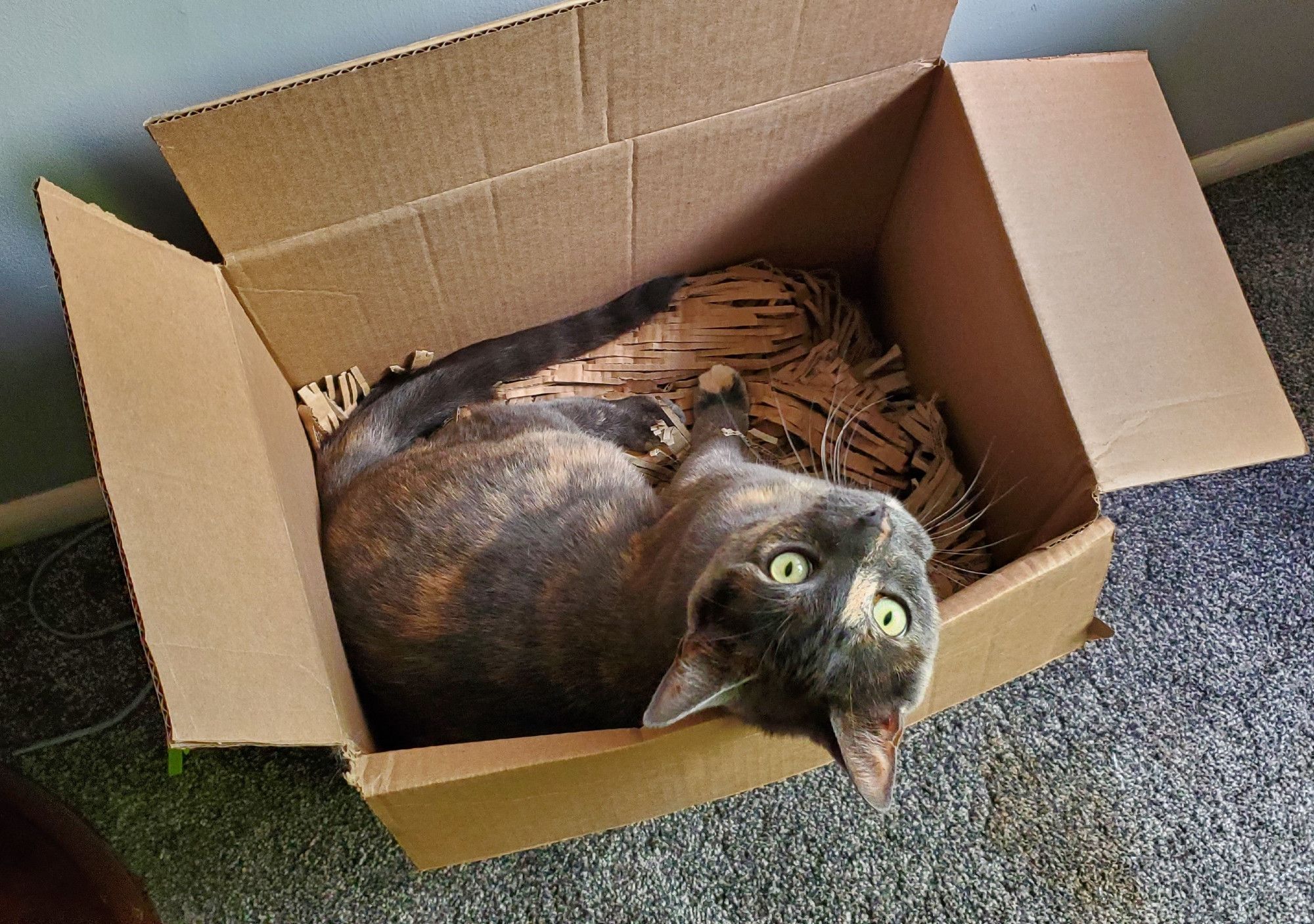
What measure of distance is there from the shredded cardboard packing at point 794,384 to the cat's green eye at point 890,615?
44 cm

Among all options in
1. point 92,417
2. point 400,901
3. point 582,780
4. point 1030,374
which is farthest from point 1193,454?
point 400,901

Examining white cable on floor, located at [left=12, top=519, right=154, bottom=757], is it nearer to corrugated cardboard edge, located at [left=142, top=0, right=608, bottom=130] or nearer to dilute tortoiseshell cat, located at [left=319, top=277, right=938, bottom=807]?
dilute tortoiseshell cat, located at [left=319, top=277, right=938, bottom=807]

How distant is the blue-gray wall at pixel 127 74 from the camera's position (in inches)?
35.1

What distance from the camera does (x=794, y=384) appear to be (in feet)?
4.71

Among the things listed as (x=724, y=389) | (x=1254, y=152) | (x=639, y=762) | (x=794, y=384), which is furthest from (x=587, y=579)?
(x=1254, y=152)

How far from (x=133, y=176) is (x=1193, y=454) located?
4.03 ft

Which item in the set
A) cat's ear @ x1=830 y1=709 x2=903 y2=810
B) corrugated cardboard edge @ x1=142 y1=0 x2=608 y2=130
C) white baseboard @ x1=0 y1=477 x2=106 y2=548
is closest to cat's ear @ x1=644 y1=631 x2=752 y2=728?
cat's ear @ x1=830 y1=709 x2=903 y2=810

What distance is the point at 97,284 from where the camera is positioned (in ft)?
2.72

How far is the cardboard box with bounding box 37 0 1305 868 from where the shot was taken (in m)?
0.80

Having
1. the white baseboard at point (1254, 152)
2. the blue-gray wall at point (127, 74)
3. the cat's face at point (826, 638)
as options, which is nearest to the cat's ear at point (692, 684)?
the cat's face at point (826, 638)

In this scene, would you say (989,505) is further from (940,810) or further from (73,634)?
(73,634)

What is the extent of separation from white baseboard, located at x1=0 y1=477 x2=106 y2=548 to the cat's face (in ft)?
3.77

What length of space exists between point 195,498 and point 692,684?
0.50m

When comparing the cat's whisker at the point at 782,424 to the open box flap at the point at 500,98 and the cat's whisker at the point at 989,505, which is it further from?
the open box flap at the point at 500,98
